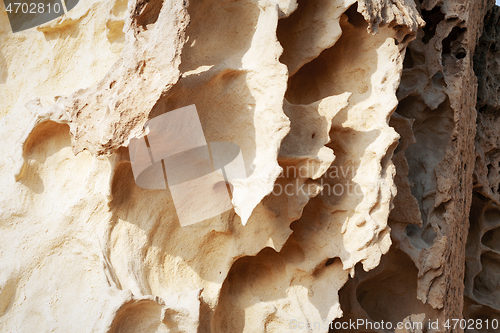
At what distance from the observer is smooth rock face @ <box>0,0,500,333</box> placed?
121 cm

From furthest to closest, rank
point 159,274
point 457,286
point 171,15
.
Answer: point 457,286, point 159,274, point 171,15

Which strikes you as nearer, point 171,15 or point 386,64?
point 171,15

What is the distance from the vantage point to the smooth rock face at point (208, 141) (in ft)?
3.97

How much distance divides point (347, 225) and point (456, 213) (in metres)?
0.79

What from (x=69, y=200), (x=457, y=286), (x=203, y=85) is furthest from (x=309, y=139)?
(x=457, y=286)

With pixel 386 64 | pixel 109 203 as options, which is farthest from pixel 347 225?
pixel 109 203

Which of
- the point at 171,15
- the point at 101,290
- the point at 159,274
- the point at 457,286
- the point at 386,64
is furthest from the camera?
the point at 457,286

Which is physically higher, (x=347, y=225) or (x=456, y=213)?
(x=347, y=225)

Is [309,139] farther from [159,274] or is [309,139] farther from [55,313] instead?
[55,313]

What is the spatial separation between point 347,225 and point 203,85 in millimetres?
664

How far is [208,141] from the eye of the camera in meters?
1.38

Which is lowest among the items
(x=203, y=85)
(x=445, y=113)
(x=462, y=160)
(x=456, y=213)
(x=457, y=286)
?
(x=457, y=286)

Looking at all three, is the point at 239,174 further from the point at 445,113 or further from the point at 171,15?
the point at 445,113

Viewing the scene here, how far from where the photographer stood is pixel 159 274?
1.40 metres
